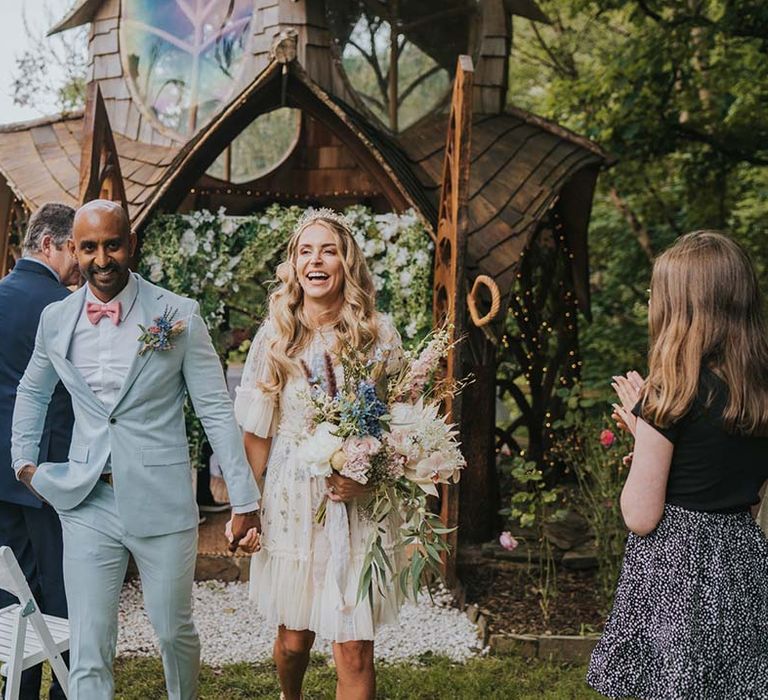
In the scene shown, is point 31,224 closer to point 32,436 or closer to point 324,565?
point 32,436

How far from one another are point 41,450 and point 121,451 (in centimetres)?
84

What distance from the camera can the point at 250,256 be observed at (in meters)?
7.13

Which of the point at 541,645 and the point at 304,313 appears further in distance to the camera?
the point at 541,645

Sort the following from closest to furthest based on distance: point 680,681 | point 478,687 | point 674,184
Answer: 1. point 680,681
2. point 478,687
3. point 674,184

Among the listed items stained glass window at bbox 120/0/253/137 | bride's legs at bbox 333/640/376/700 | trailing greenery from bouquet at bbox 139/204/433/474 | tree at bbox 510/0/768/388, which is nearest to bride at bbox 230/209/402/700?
bride's legs at bbox 333/640/376/700

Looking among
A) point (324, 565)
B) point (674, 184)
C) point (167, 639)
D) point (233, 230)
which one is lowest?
point (167, 639)

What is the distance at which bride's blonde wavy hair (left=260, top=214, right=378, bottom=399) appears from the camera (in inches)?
154

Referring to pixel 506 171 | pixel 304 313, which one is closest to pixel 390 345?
pixel 304 313

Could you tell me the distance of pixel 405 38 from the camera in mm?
7859

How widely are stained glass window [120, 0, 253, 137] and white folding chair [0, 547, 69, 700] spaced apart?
4.71 m

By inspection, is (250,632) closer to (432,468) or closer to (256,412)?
(256,412)

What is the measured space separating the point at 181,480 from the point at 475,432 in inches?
140

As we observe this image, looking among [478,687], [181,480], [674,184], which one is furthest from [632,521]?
[674,184]

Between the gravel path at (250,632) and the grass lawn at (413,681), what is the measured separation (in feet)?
0.66
